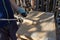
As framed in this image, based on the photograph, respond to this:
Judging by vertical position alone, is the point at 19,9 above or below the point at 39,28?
above

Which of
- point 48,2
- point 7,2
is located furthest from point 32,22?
point 48,2

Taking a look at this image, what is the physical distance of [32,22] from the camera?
3312 millimetres

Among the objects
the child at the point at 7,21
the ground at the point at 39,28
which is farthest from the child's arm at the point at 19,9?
the ground at the point at 39,28

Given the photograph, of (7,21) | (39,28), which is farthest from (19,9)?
(39,28)

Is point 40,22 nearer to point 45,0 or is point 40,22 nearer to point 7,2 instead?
point 7,2

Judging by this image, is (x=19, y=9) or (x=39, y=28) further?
(x=39, y=28)

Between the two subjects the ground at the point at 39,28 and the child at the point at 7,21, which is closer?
the child at the point at 7,21

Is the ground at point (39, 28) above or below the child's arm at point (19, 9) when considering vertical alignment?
below

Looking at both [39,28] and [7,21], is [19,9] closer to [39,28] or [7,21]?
[7,21]

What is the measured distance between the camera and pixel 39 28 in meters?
3.19

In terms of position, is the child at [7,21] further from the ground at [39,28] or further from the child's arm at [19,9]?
the ground at [39,28]

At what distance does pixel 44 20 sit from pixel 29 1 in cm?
156

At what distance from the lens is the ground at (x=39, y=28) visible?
2932 millimetres

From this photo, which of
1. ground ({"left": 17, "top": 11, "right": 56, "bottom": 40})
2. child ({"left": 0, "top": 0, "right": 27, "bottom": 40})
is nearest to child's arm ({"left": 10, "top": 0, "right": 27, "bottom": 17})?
child ({"left": 0, "top": 0, "right": 27, "bottom": 40})
